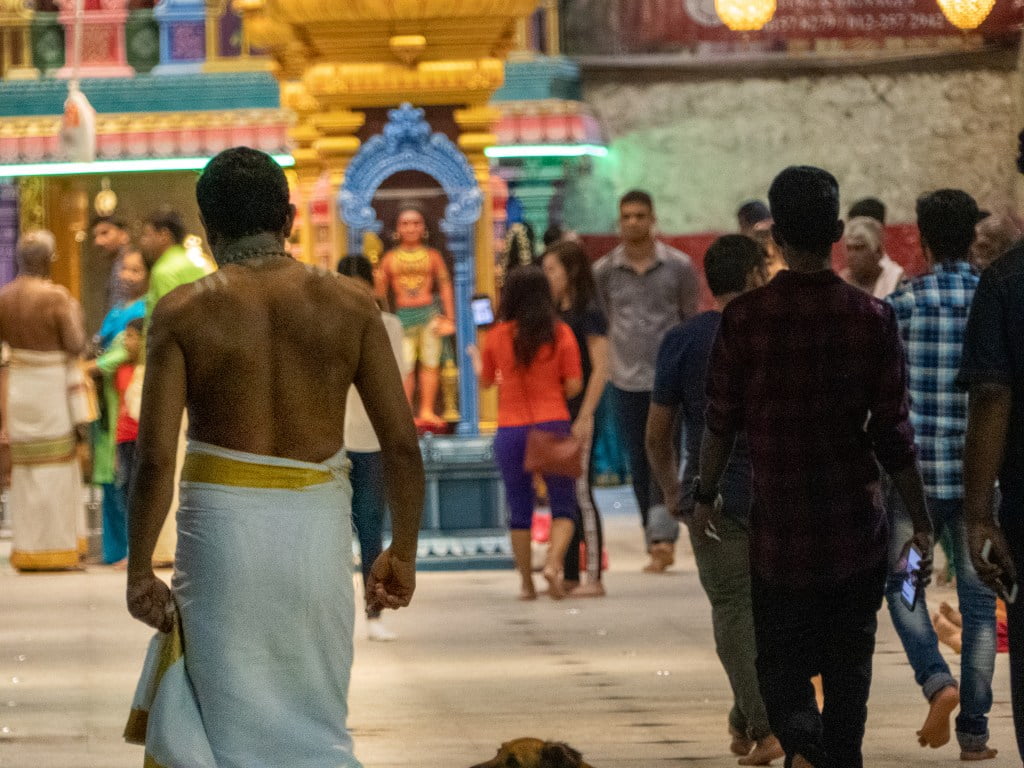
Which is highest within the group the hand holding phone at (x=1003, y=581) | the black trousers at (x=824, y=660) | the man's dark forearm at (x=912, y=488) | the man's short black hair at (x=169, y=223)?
the man's short black hair at (x=169, y=223)

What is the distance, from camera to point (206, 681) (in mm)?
4488

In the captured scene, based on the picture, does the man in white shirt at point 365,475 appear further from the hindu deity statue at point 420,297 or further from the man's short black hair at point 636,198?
the hindu deity statue at point 420,297

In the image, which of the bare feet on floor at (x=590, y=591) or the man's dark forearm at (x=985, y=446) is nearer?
the man's dark forearm at (x=985, y=446)

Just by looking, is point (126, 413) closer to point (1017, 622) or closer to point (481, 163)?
point (481, 163)

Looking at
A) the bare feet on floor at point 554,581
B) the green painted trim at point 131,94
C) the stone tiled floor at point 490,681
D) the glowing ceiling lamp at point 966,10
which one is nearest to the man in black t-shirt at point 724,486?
the stone tiled floor at point 490,681

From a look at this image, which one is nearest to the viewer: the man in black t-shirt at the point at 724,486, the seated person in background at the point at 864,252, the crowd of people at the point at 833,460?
the crowd of people at the point at 833,460

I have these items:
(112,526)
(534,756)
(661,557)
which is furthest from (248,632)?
(112,526)

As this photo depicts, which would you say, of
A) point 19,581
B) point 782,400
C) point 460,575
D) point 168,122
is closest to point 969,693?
point 782,400

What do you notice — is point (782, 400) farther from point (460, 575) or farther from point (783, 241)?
point (460, 575)

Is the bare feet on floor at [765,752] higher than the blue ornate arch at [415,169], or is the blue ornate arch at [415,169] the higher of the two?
the blue ornate arch at [415,169]

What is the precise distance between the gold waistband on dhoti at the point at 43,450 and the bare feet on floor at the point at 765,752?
21.1 feet

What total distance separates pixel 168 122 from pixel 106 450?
7.97 m

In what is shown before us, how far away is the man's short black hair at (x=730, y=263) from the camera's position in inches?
264

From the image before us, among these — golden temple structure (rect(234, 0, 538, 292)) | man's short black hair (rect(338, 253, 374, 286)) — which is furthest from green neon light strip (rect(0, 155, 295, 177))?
man's short black hair (rect(338, 253, 374, 286))
